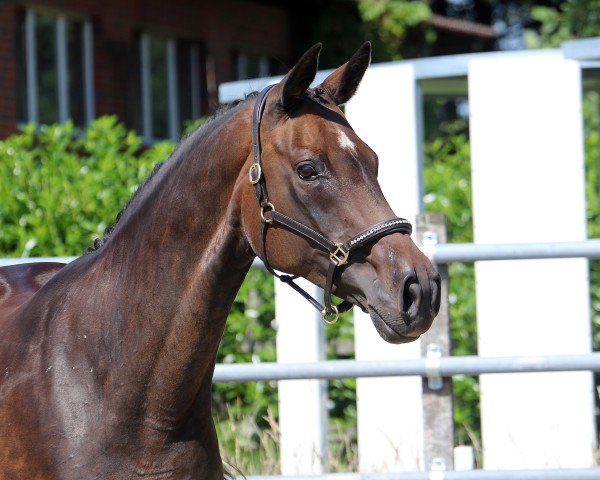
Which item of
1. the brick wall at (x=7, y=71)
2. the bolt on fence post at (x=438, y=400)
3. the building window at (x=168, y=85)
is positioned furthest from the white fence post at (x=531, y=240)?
the building window at (x=168, y=85)

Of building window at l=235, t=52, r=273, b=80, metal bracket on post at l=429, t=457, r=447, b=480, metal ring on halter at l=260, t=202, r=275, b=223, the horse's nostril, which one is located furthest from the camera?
building window at l=235, t=52, r=273, b=80

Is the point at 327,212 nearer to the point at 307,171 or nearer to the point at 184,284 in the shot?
the point at 307,171

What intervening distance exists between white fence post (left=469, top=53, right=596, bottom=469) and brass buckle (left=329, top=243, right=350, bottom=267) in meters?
2.94

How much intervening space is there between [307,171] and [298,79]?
0.26m

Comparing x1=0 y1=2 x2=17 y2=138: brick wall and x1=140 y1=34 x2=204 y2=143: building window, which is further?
x1=140 y1=34 x2=204 y2=143: building window

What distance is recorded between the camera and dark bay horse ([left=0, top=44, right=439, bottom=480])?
3221 millimetres

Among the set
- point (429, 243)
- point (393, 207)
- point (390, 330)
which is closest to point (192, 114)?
point (393, 207)

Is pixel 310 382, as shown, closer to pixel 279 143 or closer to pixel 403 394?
pixel 403 394

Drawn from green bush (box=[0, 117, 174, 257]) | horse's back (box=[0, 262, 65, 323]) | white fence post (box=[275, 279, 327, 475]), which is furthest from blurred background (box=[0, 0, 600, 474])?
horse's back (box=[0, 262, 65, 323])

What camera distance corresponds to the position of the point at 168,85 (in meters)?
14.2

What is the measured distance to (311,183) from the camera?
3221mm

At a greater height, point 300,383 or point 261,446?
point 300,383

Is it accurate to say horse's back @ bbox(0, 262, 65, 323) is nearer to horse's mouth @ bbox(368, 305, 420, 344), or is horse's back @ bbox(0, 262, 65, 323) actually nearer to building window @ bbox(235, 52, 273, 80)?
horse's mouth @ bbox(368, 305, 420, 344)

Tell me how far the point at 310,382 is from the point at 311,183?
287cm
